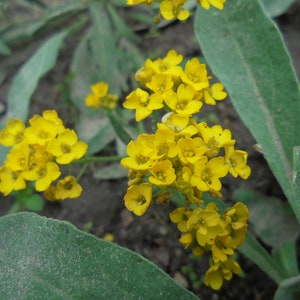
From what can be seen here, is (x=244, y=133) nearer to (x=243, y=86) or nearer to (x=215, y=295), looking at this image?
(x=243, y=86)

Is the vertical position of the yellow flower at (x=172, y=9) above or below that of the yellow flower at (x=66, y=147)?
above

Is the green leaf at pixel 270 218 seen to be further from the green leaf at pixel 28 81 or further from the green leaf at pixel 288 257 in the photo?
the green leaf at pixel 28 81

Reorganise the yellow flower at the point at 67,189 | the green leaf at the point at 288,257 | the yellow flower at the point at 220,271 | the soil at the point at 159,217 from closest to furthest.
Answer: the yellow flower at the point at 220,271 → the yellow flower at the point at 67,189 → the green leaf at the point at 288,257 → the soil at the point at 159,217

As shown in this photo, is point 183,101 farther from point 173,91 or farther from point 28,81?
point 28,81

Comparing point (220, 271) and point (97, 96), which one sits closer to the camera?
point (220, 271)

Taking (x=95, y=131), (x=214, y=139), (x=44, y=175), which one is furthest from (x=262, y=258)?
(x=95, y=131)

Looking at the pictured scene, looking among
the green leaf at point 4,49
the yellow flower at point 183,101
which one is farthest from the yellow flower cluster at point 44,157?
the green leaf at point 4,49
